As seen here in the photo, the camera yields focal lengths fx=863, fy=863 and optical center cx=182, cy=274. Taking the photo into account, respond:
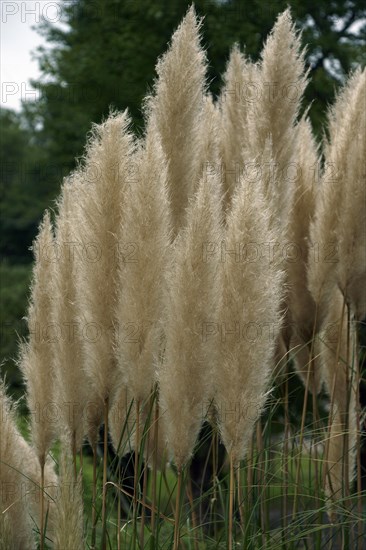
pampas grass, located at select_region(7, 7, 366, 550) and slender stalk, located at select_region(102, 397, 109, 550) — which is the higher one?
pampas grass, located at select_region(7, 7, 366, 550)

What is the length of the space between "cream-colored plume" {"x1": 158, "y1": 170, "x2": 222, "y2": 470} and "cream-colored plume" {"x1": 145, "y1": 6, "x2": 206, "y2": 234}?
0.58 m

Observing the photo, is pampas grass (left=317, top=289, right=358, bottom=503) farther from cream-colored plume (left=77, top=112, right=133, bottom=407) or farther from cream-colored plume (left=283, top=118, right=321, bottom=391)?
cream-colored plume (left=77, top=112, right=133, bottom=407)

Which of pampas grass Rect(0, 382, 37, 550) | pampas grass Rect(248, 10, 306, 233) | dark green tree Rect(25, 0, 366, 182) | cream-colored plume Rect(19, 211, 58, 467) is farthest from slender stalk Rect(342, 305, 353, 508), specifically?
dark green tree Rect(25, 0, 366, 182)

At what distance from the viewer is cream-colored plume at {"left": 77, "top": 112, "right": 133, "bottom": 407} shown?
3049 mm

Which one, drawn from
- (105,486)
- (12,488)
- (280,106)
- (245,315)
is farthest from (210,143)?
(12,488)

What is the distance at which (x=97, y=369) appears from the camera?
3.13 meters

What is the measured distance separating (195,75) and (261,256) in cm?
104

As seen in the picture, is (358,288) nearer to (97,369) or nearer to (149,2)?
(97,369)

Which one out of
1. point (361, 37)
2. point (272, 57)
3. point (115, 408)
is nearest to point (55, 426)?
point (115, 408)

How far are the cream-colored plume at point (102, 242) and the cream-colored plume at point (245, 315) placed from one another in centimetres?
45

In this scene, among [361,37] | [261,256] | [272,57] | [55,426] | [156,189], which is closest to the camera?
[261,256]

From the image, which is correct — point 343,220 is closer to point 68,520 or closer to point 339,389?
point 339,389

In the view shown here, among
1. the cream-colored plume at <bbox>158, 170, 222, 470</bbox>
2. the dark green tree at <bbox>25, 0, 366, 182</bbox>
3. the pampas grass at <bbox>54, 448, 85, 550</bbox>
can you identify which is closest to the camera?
the pampas grass at <bbox>54, 448, 85, 550</bbox>

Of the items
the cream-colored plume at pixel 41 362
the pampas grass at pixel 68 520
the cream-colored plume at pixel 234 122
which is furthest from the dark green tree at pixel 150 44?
the pampas grass at pixel 68 520
